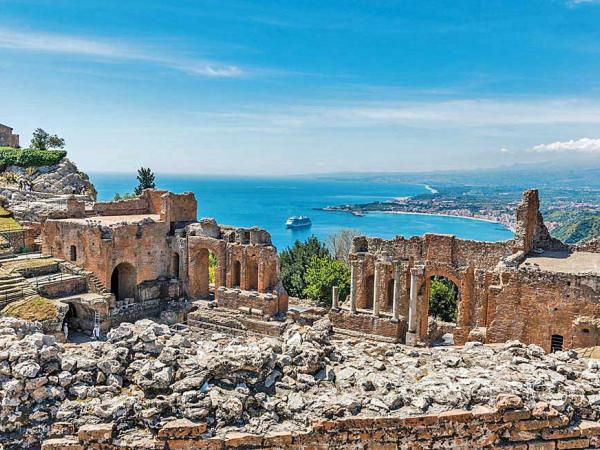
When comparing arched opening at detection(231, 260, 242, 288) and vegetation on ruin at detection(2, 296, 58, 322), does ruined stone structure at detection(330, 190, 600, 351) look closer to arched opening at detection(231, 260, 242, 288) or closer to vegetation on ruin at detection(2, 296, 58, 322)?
arched opening at detection(231, 260, 242, 288)

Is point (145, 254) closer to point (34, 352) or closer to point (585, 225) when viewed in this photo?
point (34, 352)

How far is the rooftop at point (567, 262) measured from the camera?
1934 centimetres

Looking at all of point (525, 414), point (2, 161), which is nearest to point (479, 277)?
point (525, 414)

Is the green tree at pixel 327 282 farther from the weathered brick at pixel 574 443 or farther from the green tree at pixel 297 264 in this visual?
the weathered brick at pixel 574 443

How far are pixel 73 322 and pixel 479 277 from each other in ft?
67.6

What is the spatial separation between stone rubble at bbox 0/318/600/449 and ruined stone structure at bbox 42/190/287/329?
55.6ft

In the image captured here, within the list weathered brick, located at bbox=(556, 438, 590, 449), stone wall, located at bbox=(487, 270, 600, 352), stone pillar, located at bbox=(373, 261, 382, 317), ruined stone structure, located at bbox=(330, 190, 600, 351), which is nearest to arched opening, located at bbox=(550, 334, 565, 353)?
ruined stone structure, located at bbox=(330, 190, 600, 351)

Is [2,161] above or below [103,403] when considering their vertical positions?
above

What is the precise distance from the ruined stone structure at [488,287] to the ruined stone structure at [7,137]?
162ft

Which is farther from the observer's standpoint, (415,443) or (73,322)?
(73,322)

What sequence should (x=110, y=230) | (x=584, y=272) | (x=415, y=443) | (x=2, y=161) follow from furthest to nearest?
(x=2, y=161), (x=110, y=230), (x=584, y=272), (x=415, y=443)

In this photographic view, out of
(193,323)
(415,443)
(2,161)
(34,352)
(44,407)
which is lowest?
(193,323)

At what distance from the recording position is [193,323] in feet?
90.5

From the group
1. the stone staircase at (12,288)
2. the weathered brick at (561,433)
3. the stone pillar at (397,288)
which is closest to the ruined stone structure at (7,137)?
→ the stone staircase at (12,288)
